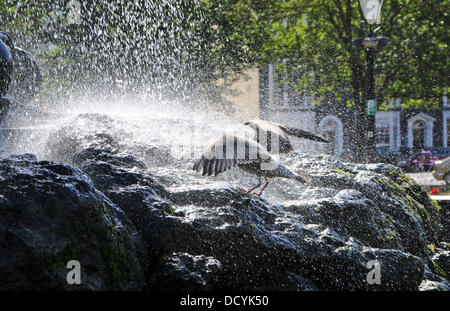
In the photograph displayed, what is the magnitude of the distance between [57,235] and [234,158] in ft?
5.11

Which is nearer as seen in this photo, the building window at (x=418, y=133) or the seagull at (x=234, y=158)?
the seagull at (x=234, y=158)

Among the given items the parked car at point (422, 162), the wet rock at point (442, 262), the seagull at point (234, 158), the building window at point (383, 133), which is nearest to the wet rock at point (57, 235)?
the seagull at point (234, 158)

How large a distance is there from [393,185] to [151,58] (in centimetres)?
1394

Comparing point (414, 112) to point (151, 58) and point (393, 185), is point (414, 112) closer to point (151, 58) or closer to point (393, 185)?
point (151, 58)

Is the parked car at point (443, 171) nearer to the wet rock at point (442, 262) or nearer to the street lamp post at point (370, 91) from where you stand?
the street lamp post at point (370, 91)

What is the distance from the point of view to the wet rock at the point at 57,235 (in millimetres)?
2557

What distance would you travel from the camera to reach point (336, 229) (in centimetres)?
449

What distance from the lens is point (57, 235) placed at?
2.73 m

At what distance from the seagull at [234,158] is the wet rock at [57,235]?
833 millimetres

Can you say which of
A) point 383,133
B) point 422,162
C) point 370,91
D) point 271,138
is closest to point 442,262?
point 271,138

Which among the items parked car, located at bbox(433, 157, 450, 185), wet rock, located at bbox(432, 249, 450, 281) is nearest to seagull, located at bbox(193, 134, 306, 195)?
wet rock, located at bbox(432, 249, 450, 281)

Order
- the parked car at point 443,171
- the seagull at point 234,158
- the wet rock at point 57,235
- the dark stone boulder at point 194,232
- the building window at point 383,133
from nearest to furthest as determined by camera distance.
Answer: the wet rock at point 57,235 → the dark stone boulder at point 194,232 → the seagull at point 234,158 → the parked car at point 443,171 → the building window at point 383,133

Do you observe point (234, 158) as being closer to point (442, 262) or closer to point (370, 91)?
point (442, 262)

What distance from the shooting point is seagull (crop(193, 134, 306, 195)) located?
3.66 metres
